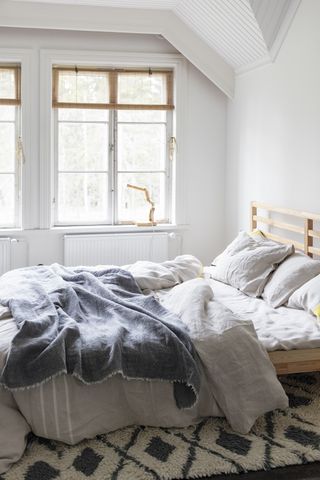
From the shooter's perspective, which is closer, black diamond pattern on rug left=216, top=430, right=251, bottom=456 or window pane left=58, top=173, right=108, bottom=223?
black diamond pattern on rug left=216, top=430, right=251, bottom=456

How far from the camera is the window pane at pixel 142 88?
19.5 ft

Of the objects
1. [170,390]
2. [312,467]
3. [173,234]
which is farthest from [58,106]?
[312,467]

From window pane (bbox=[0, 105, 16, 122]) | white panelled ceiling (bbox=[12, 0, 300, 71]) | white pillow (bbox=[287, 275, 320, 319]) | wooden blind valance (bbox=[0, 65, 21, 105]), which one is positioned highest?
white panelled ceiling (bbox=[12, 0, 300, 71])

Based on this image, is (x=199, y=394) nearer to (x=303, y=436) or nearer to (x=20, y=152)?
(x=303, y=436)

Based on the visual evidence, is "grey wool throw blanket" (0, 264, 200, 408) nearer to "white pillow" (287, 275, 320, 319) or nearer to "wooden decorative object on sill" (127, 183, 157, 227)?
"white pillow" (287, 275, 320, 319)

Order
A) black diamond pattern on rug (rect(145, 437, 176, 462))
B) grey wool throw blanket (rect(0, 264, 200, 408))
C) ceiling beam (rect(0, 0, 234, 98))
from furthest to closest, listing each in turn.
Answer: ceiling beam (rect(0, 0, 234, 98)) → grey wool throw blanket (rect(0, 264, 200, 408)) → black diamond pattern on rug (rect(145, 437, 176, 462))

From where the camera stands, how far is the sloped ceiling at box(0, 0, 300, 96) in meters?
4.90

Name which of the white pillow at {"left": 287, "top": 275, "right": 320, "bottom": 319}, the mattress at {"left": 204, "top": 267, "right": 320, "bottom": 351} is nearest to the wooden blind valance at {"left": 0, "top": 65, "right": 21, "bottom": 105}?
the mattress at {"left": 204, "top": 267, "right": 320, "bottom": 351}

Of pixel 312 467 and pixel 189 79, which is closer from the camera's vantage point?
pixel 312 467

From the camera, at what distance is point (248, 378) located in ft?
9.84

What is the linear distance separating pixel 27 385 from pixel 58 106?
3535 mm

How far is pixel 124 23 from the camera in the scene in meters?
5.50

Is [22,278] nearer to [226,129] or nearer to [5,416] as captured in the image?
[5,416]

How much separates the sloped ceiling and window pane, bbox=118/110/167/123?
1.98 ft
